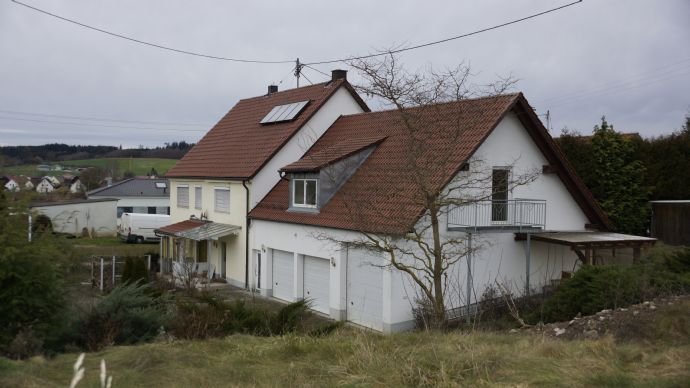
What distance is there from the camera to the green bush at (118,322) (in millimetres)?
11367

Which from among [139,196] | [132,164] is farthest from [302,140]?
[132,164]

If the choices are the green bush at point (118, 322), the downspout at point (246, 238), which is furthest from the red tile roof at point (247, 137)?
the green bush at point (118, 322)

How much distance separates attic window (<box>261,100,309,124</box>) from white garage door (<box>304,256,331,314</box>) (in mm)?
6979

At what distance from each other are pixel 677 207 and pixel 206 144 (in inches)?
815

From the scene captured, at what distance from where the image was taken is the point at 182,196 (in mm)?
31297

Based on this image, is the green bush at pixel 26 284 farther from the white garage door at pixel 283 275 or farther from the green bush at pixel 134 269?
the green bush at pixel 134 269

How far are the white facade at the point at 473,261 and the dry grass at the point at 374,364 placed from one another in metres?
8.61

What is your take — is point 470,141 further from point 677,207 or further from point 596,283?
point 677,207

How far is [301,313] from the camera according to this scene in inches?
546

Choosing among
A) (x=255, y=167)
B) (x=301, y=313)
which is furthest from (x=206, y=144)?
(x=301, y=313)

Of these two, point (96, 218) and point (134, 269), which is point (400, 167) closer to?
point (134, 269)

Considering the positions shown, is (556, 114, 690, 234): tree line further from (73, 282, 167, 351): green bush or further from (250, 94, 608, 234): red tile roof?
(73, 282, 167, 351): green bush

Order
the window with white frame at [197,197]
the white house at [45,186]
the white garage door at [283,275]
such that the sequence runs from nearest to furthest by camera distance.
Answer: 1. the white house at [45,186]
2. the white garage door at [283,275]
3. the window with white frame at [197,197]

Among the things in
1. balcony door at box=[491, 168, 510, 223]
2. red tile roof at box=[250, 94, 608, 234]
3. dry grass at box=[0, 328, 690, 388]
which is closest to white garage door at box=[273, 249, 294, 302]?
red tile roof at box=[250, 94, 608, 234]
